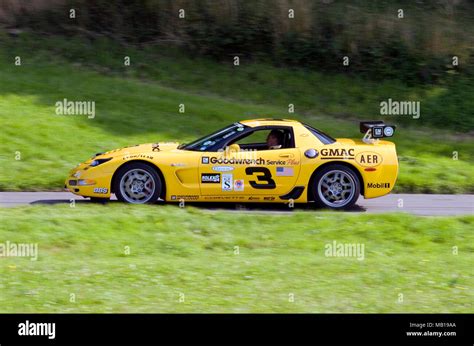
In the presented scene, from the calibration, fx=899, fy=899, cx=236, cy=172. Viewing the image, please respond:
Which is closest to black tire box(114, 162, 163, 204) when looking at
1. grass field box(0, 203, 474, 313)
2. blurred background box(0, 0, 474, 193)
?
grass field box(0, 203, 474, 313)

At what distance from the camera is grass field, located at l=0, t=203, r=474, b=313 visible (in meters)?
8.62

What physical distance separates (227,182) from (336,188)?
1.69 metres

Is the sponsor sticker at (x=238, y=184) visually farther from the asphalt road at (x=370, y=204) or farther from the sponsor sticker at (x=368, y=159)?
the sponsor sticker at (x=368, y=159)

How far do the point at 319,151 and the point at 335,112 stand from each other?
7960 mm

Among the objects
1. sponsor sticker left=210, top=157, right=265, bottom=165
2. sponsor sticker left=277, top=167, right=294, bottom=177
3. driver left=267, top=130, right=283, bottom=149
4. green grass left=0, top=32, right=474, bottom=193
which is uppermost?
green grass left=0, top=32, right=474, bottom=193

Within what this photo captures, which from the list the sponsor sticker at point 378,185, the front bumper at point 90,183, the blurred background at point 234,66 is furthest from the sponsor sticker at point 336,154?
the blurred background at point 234,66

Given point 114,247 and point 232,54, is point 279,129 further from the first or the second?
point 232,54

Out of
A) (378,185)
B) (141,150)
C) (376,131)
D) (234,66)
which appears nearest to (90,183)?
(141,150)

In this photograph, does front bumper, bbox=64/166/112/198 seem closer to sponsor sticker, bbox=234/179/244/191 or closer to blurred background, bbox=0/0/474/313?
blurred background, bbox=0/0/474/313

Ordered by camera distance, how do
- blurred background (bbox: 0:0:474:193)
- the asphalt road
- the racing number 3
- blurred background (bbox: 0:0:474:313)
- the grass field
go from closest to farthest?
1. the grass field
2. blurred background (bbox: 0:0:474:313)
3. the racing number 3
4. the asphalt road
5. blurred background (bbox: 0:0:474:193)

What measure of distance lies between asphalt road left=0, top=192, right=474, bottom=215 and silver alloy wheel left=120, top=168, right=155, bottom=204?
0.85 meters

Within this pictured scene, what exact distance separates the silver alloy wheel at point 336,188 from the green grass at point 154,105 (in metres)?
2.48

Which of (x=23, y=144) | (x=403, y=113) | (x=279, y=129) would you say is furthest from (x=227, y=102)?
(x=279, y=129)

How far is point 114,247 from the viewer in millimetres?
10688
